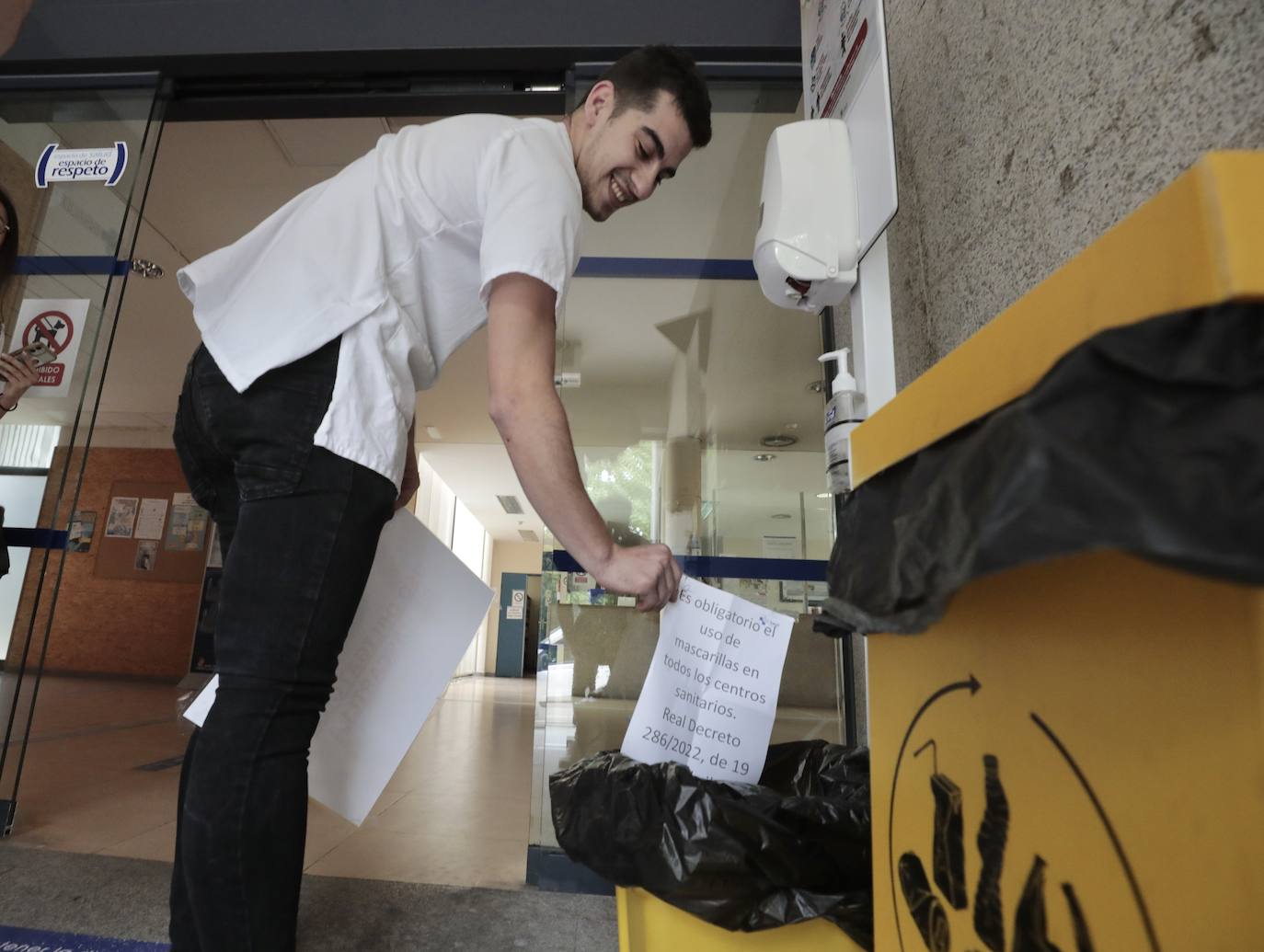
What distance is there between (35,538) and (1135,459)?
2.39 metres

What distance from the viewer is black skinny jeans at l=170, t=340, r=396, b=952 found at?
0.71 metres

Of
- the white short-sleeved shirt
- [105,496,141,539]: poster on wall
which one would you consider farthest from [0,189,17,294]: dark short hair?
[105,496,141,539]: poster on wall

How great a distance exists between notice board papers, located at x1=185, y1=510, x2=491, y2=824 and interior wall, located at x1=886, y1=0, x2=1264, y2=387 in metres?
0.82

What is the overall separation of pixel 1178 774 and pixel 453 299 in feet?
3.00

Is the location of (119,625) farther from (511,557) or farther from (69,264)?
(511,557)

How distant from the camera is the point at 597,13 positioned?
185 cm

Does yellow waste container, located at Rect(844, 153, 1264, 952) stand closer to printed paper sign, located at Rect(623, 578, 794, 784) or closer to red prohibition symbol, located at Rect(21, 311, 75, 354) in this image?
printed paper sign, located at Rect(623, 578, 794, 784)

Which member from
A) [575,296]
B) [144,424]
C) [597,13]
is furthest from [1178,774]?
[144,424]

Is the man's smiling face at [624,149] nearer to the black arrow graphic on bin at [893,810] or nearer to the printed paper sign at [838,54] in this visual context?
the printed paper sign at [838,54]

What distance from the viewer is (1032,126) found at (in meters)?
0.80

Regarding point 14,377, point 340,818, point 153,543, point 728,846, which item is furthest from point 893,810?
point 153,543

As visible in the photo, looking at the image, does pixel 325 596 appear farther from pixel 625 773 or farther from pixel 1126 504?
pixel 1126 504

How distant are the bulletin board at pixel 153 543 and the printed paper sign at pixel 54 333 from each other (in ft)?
17.7

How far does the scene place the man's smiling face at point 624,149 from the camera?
3.21 feet
